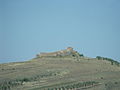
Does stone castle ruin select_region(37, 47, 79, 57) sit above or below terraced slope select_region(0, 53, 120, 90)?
above

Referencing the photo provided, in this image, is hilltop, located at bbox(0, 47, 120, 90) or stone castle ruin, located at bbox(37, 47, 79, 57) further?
stone castle ruin, located at bbox(37, 47, 79, 57)

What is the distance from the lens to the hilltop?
10184cm

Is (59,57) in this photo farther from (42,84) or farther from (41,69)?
(42,84)

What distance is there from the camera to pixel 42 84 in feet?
340

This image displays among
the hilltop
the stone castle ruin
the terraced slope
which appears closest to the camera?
the terraced slope

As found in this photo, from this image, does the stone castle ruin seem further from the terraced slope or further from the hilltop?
the terraced slope

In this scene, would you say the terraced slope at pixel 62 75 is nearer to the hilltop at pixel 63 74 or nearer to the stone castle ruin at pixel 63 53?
the hilltop at pixel 63 74

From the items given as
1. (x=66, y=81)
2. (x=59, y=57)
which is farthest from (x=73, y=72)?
(x=59, y=57)

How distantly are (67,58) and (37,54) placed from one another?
21.5m

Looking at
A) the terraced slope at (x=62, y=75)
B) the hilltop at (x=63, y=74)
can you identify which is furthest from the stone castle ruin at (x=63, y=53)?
the terraced slope at (x=62, y=75)

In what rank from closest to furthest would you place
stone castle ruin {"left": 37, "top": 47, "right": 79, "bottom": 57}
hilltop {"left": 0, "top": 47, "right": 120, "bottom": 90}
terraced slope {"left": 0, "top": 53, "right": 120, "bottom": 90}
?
terraced slope {"left": 0, "top": 53, "right": 120, "bottom": 90} → hilltop {"left": 0, "top": 47, "right": 120, "bottom": 90} → stone castle ruin {"left": 37, "top": 47, "right": 79, "bottom": 57}

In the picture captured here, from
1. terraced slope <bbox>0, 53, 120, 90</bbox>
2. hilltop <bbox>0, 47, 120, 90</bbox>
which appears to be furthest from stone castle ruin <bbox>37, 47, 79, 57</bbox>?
terraced slope <bbox>0, 53, 120, 90</bbox>

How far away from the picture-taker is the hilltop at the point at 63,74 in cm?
10184

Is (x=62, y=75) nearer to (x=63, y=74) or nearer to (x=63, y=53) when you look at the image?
(x=63, y=74)
